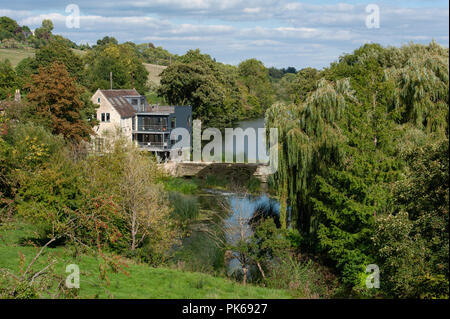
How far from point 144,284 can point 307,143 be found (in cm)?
1343

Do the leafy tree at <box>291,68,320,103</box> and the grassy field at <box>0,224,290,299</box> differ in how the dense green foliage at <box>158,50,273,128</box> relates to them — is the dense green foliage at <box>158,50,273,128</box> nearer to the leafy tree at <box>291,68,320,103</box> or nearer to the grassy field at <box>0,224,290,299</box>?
the leafy tree at <box>291,68,320,103</box>

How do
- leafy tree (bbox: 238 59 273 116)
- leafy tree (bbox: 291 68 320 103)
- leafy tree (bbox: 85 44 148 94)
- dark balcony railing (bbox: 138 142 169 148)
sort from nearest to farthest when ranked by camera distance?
dark balcony railing (bbox: 138 142 169 148) < leafy tree (bbox: 291 68 320 103) < leafy tree (bbox: 85 44 148 94) < leafy tree (bbox: 238 59 273 116)

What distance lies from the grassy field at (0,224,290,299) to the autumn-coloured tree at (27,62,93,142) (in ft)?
69.2

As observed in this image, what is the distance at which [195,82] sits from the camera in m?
66.7

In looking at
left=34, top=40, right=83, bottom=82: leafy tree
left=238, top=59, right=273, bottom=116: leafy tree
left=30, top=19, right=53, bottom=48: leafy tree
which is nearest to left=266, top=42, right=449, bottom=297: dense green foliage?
left=34, top=40, right=83, bottom=82: leafy tree

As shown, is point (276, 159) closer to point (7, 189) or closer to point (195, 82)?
point (7, 189)

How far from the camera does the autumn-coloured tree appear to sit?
3844cm

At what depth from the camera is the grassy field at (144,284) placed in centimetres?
1403

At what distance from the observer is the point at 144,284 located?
50.3 feet

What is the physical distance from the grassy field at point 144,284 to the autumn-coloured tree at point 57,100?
21.1 meters

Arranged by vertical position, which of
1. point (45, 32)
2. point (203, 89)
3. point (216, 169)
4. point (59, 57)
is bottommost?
point (216, 169)

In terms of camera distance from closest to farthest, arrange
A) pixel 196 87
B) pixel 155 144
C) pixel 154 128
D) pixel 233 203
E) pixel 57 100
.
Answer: pixel 233 203, pixel 57 100, pixel 155 144, pixel 154 128, pixel 196 87

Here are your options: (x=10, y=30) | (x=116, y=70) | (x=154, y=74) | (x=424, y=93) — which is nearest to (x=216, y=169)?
(x=424, y=93)

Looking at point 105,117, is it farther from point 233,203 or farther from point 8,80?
point 233,203
